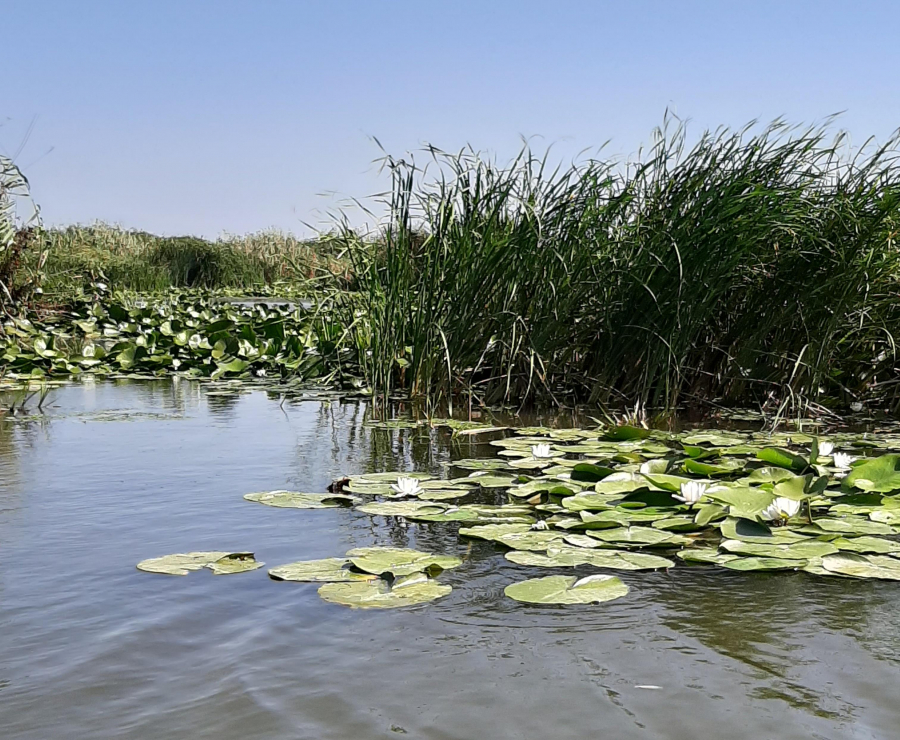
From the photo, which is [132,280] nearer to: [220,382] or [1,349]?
[1,349]

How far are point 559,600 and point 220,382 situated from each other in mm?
4562

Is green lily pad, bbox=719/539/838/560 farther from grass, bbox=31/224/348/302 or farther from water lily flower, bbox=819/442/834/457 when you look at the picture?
grass, bbox=31/224/348/302

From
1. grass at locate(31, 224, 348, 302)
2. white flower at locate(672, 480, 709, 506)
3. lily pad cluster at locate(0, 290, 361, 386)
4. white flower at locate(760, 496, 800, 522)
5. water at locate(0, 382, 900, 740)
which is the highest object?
grass at locate(31, 224, 348, 302)

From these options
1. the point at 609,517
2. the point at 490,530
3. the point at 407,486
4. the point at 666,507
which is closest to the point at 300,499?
the point at 407,486

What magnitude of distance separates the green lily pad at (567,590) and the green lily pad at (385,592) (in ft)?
0.48

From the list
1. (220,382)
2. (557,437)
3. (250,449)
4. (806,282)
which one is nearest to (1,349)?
(220,382)

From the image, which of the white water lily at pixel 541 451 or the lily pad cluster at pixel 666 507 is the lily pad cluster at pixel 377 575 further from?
the white water lily at pixel 541 451

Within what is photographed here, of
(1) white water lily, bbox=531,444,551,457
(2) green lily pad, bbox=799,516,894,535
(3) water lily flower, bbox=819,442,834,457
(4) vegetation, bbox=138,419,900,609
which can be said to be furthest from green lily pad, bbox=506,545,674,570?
(3) water lily flower, bbox=819,442,834,457

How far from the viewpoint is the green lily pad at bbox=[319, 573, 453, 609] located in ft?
5.53

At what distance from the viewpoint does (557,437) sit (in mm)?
3621

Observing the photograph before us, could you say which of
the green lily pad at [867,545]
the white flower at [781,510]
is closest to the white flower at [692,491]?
the white flower at [781,510]

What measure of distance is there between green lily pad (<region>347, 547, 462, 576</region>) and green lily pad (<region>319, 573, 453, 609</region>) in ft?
0.12

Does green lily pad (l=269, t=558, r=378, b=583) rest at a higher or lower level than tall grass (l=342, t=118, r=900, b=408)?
lower

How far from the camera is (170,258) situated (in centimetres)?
1884
